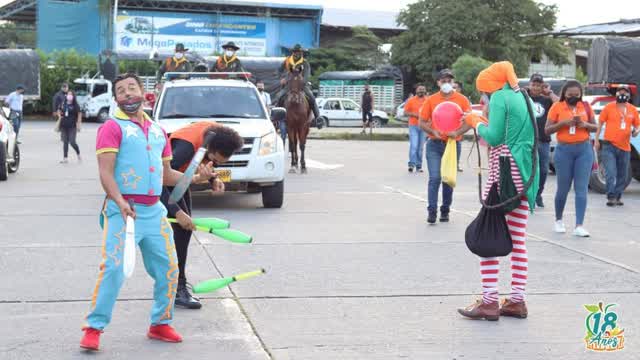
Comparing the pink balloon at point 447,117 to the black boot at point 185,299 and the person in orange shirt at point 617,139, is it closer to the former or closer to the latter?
the black boot at point 185,299

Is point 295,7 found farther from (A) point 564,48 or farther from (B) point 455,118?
(B) point 455,118

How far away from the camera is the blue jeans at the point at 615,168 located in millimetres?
14375

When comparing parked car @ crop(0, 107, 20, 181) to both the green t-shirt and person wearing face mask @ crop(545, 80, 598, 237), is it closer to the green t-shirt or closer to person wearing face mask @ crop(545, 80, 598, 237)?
person wearing face mask @ crop(545, 80, 598, 237)

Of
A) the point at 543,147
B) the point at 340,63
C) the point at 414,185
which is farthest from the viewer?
the point at 340,63

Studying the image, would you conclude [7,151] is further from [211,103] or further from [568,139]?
[568,139]

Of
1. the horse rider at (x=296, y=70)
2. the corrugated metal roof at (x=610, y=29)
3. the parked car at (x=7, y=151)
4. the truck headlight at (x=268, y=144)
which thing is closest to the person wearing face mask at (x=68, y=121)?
the parked car at (x=7, y=151)

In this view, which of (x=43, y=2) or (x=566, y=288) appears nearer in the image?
(x=566, y=288)

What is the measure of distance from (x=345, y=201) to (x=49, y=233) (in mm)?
4902

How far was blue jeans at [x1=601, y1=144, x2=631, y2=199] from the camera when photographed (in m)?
14.4

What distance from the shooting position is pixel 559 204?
11.5 m

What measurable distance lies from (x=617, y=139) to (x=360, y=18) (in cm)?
5868

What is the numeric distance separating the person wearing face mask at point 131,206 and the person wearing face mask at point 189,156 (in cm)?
36

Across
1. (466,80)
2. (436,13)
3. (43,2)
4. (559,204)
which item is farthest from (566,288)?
(43,2)

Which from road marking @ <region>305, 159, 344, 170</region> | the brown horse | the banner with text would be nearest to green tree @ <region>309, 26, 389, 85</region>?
the banner with text
